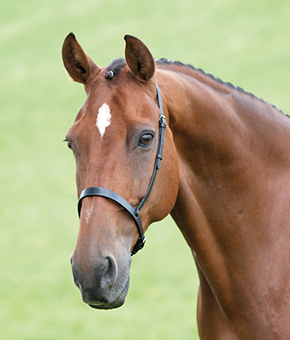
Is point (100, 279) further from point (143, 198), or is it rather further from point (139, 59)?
Answer: point (139, 59)

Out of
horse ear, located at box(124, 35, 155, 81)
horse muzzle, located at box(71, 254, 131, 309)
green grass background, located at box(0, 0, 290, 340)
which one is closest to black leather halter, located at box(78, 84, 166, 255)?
horse ear, located at box(124, 35, 155, 81)

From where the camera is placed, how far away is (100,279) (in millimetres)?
2645

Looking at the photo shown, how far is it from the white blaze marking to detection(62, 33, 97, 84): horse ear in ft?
1.15

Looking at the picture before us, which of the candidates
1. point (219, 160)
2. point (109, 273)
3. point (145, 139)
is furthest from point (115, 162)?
point (219, 160)

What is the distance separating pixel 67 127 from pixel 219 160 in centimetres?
1148

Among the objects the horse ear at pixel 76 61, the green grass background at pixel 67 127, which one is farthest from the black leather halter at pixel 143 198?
the green grass background at pixel 67 127

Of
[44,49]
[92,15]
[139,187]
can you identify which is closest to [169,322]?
[139,187]

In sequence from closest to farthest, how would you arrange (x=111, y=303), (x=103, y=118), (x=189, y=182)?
(x=111, y=303) → (x=103, y=118) → (x=189, y=182)

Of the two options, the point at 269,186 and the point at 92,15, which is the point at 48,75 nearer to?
the point at 92,15

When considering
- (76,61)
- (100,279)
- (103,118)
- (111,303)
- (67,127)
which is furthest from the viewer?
(67,127)

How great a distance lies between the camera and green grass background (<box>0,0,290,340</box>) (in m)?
8.02

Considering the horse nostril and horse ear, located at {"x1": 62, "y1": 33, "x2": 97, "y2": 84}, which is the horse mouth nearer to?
the horse nostril

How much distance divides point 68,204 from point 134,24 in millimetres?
10109

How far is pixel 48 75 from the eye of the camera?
17734 mm
